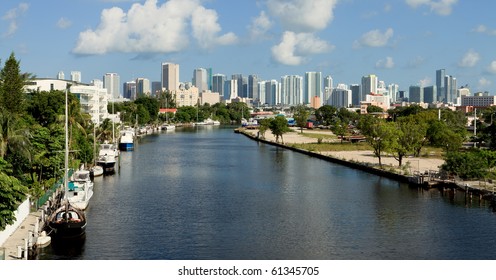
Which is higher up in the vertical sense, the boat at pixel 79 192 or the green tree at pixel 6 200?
the green tree at pixel 6 200

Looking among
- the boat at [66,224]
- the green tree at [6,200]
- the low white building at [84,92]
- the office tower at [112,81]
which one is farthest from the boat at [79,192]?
the office tower at [112,81]

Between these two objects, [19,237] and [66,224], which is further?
[66,224]

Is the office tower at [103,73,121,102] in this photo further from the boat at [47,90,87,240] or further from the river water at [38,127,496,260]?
the boat at [47,90,87,240]

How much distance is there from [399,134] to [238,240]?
18.9 m

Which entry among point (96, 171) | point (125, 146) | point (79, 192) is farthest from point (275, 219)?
point (125, 146)

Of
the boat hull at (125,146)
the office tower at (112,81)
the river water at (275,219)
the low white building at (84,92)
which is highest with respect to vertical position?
the office tower at (112,81)

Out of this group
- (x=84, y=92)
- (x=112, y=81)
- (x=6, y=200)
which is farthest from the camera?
(x=112, y=81)

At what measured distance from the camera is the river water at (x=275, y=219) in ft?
49.8

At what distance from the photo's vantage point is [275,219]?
62.3 ft

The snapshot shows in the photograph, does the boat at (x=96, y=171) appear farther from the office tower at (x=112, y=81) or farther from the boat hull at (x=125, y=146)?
the office tower at (x=112, y=81)

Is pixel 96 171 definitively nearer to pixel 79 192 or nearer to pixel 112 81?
pixel 79 192

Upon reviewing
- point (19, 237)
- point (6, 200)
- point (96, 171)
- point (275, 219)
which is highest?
point (6, 200)

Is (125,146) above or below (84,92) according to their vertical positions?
below

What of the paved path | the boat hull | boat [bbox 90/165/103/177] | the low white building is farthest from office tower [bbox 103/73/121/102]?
the paved path
